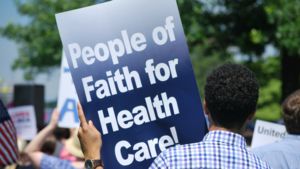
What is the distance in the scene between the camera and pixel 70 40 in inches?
118

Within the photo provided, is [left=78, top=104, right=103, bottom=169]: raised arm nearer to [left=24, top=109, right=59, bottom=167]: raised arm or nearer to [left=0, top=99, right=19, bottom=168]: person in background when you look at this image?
[left=0, top=99, right=19, bottom=168]: person in background

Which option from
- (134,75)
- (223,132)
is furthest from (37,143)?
(223,132)

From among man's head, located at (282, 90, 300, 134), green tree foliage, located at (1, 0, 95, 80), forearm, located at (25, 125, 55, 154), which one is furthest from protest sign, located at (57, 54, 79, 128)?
green tree foliage, located at (1, 0, 95, 80)

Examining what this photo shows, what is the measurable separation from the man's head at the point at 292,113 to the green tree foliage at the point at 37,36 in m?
13.8

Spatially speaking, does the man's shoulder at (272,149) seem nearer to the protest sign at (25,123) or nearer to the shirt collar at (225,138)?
the shirt collar at (225,138)

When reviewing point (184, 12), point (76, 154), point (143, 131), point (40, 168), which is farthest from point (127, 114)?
point (184, 12)

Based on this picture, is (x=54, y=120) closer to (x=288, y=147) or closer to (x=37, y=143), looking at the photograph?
(x=37, y=143)

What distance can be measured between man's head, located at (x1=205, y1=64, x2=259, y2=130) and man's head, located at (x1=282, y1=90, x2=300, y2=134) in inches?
53.3

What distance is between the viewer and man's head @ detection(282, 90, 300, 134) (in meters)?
3.89

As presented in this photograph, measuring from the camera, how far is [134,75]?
3016mm

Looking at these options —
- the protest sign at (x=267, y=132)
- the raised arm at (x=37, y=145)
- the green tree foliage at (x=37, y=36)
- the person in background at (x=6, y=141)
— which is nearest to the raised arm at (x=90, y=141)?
the person in background at (x=6, y=141)

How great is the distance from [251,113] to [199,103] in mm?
454

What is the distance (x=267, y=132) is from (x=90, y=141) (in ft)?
11.0

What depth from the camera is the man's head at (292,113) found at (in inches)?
153
